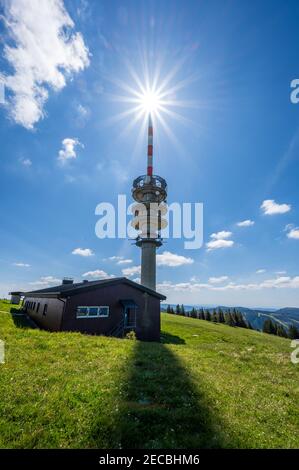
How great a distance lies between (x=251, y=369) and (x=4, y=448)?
11610mm

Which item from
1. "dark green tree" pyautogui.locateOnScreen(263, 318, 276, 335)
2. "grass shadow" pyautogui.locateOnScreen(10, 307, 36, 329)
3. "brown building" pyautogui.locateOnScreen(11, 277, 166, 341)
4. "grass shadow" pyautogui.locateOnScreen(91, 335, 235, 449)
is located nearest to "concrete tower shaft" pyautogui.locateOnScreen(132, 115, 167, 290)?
"brown building" pyautogui.locateOnScreen(11, 277, 166, 341)

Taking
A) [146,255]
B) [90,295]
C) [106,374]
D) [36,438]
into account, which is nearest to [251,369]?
[106,374]

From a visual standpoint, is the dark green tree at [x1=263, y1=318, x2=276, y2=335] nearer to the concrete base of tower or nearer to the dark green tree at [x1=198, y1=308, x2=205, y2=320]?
the dark green tree at [x1=198, y1=308, x2=205, y2=320]

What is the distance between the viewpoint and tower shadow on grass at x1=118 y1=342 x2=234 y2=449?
16.3 feet

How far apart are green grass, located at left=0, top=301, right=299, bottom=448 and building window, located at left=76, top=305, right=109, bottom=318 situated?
9.27 m

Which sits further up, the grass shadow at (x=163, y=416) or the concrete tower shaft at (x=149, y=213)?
the concrete tower shaft at (x=149, y=213)

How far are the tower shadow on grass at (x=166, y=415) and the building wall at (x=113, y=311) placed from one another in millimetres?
12363

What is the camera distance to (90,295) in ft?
70.9

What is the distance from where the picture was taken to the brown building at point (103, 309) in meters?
20.2

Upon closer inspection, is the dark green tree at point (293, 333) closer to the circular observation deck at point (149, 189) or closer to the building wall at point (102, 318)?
the circular observation deck at point (149, 189)

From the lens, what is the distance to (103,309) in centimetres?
2245

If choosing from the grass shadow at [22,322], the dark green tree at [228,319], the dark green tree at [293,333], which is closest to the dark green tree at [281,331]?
the dark green tree at [293,333]
